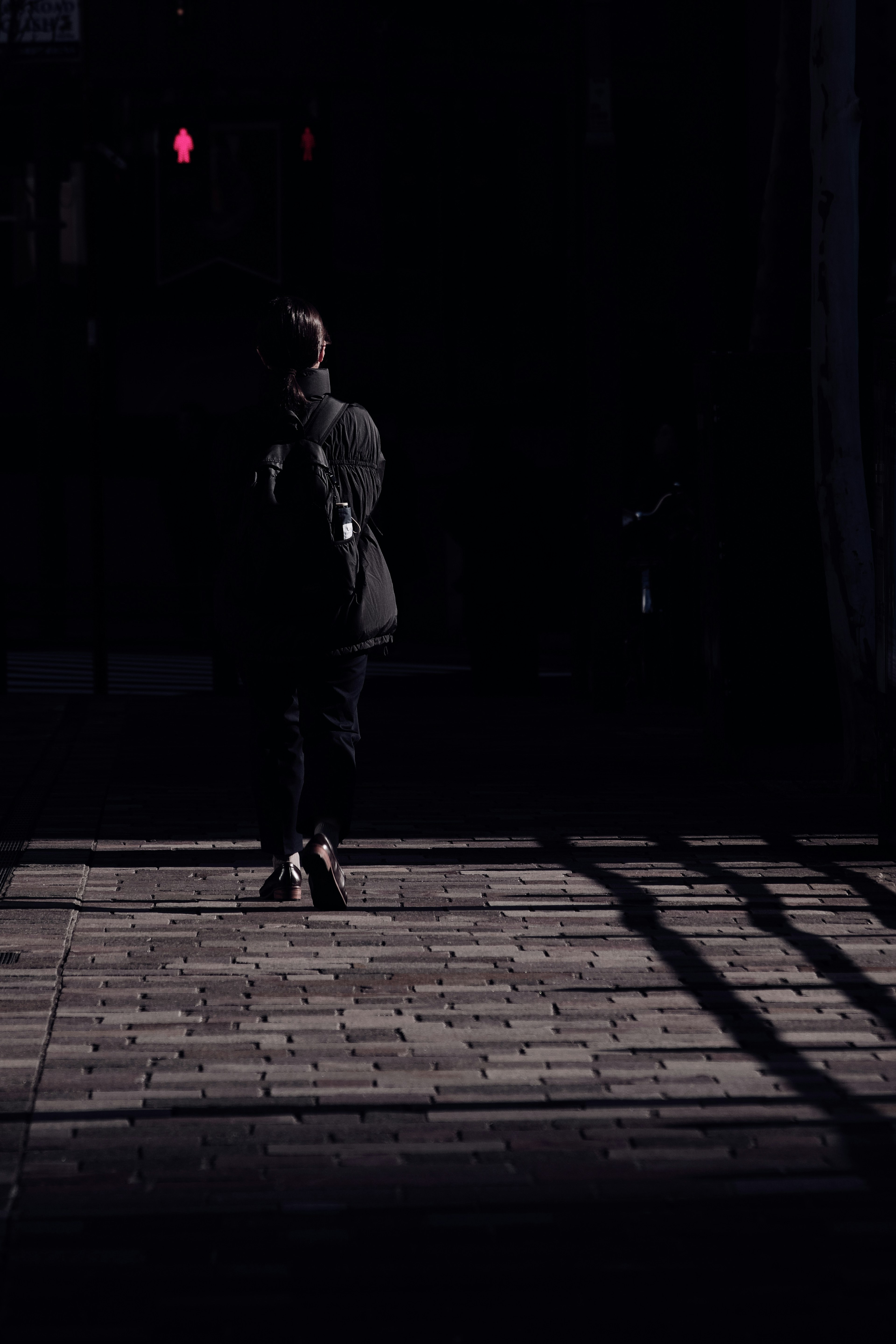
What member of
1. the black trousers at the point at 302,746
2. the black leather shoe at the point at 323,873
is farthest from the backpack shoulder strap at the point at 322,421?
the black leather shoe at the point at 323,873

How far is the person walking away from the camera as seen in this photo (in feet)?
20.5

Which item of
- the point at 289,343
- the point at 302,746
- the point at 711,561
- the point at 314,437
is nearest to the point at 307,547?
the point at 314,437

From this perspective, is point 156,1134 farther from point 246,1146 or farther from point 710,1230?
point 710,1230

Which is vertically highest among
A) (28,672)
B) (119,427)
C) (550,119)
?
(550,119)

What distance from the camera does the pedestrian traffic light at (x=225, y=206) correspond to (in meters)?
23.3

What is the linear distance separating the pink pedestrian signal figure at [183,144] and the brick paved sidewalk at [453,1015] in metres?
9.43

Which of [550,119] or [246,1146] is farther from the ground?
[550,119]

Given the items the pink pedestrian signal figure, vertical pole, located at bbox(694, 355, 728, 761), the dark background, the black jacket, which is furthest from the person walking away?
the dark background

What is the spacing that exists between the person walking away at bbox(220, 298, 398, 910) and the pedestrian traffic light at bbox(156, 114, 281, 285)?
57.1 feet

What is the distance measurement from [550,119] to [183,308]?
4.40m

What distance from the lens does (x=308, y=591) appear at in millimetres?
6309

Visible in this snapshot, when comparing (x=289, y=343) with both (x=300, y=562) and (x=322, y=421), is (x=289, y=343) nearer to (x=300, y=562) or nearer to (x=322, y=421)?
(x=322, y=421)

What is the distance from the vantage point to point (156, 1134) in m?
4.05

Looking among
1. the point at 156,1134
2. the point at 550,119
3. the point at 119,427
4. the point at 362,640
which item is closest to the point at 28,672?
the point at 119,427
